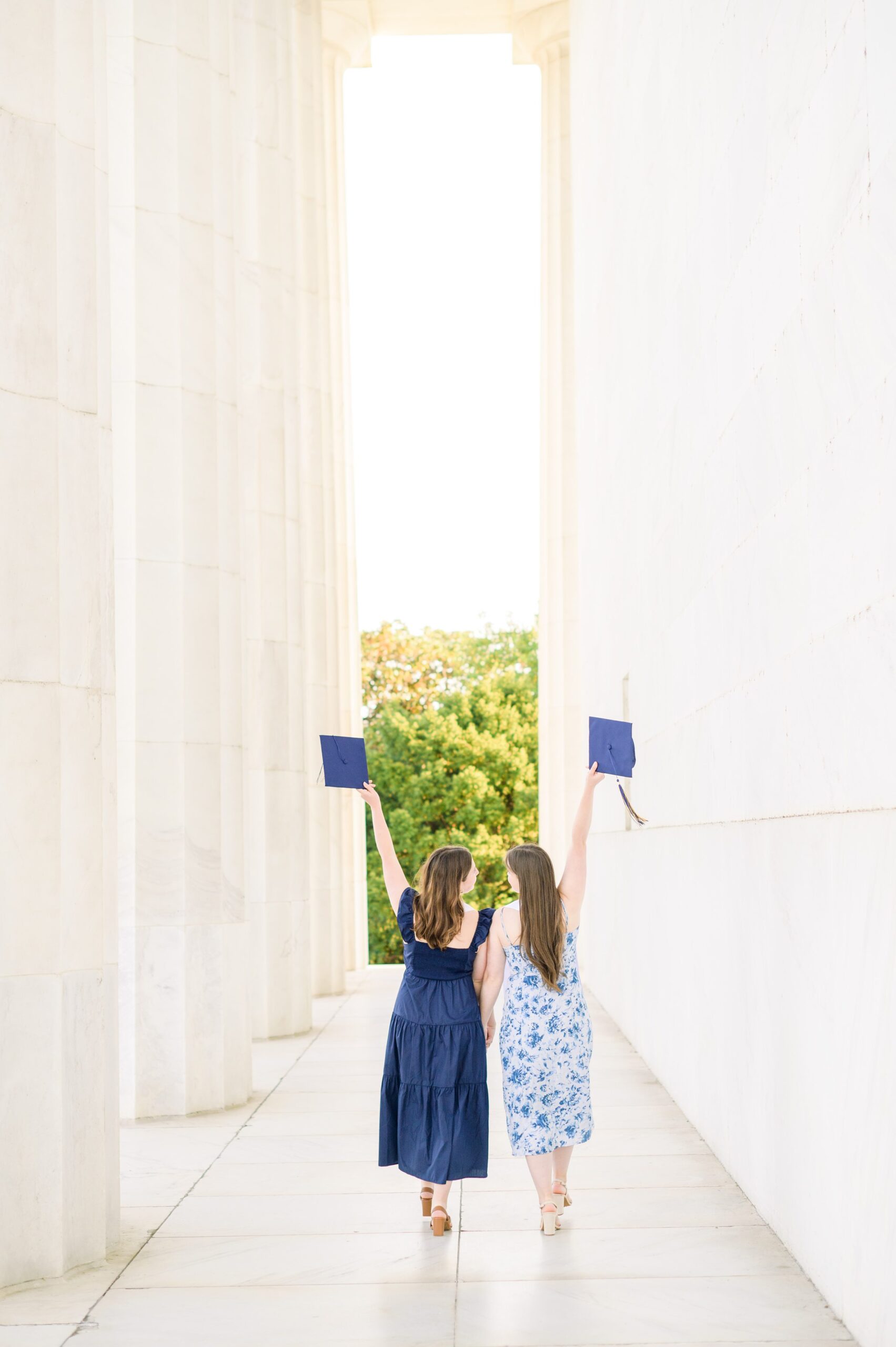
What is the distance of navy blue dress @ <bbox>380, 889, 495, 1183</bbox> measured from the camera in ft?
29.8

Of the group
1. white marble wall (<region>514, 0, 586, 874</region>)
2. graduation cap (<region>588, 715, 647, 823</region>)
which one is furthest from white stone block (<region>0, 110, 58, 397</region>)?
white marble wall (<region>514, 0, 586, 874</region>)

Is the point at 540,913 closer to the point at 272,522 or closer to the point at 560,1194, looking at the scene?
the point at 560,1194

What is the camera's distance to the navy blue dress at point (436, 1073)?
908cm

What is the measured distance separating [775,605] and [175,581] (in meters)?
7.20

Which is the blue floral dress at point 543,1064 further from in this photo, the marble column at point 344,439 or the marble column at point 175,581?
the marble column at point 344,439

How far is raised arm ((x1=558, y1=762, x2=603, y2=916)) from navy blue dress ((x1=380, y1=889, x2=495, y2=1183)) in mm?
657

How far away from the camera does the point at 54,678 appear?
8578mm

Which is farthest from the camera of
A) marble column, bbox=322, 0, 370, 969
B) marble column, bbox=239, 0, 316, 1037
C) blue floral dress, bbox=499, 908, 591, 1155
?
marble column, bbox=322, 0, 370, 969

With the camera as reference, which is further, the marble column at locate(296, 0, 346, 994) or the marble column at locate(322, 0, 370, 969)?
the marble column at locate(322, 0, 370, 969)

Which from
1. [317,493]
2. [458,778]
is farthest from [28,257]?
[458,778]

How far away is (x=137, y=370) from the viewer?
1440cm

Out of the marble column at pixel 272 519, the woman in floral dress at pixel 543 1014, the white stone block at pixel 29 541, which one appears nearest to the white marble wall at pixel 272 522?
the marble column at pixel 272 519

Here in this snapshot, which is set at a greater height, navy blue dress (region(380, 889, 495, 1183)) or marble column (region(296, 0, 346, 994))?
marble column (region(296, 0, 346, 994))

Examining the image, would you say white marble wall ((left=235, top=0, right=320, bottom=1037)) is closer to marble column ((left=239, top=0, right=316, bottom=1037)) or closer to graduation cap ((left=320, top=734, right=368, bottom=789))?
marble column ((left=239, top=0, right=316, bottom=1037))
